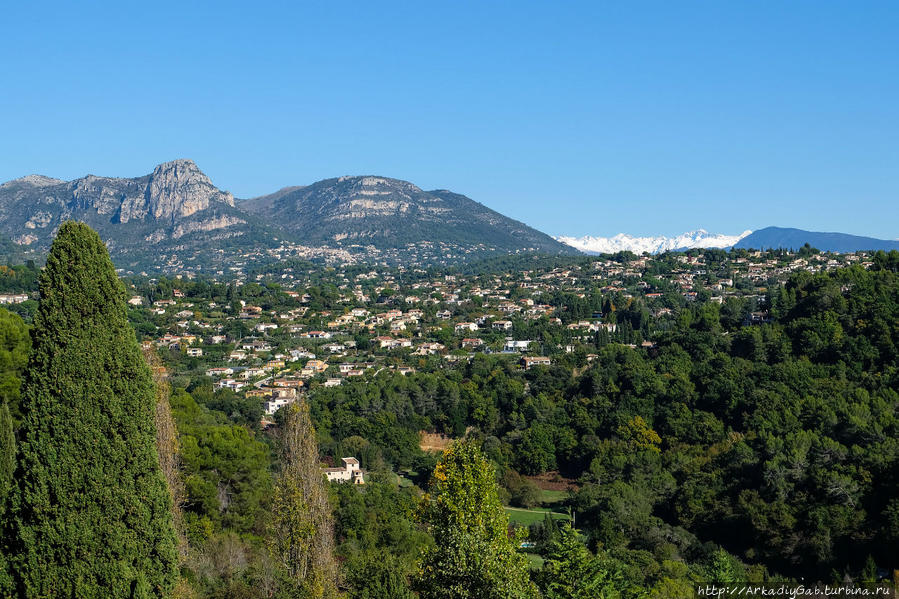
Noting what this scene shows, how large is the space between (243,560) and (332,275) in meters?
104

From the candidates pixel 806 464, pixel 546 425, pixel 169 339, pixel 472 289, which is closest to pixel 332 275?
pixel 472 289

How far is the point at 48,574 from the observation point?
23.4ft

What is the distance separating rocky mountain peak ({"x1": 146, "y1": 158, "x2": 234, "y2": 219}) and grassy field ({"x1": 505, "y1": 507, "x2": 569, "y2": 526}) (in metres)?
153

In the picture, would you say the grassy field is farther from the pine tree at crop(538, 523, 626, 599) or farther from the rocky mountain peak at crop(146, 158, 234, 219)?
the rocky mountain peak at crop(146, 158, 234, 219)

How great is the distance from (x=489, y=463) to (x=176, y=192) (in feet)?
569

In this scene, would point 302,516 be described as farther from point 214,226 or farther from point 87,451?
point 214,226

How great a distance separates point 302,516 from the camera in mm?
10961

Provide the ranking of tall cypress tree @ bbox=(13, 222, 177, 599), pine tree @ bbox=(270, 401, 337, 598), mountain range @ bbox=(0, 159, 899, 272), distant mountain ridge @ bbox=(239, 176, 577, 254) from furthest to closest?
1. distant mountain ridge @ bbox=(239, 176, 577, 254)
2. mountain range @ bbox=(0, 159, 899, 272)
3. pine tree @ bbox=(270, 401, 337, 598)
4. tall cypress tree @ bbox=(13, 222, 177, 599)

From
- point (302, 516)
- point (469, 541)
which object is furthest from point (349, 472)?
point (469, 541)

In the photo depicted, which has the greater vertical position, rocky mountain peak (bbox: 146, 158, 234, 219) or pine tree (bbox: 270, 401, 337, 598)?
rocky mountain peak (bbox: 146, 158, 234, 219)

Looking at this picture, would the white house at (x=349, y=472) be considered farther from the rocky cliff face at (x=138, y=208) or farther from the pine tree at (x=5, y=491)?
the rocky cliff face at (x=138, y=208)

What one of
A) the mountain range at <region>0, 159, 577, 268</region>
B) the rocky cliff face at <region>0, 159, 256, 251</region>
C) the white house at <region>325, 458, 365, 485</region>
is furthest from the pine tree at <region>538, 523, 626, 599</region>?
the rocky cliff face at <region>0, 159, 256, 251</region>

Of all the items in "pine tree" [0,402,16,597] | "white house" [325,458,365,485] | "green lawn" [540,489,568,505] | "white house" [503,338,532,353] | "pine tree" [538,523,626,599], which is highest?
"pine tree" [0,402,16,597]

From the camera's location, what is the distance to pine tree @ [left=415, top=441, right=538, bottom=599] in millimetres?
8555
